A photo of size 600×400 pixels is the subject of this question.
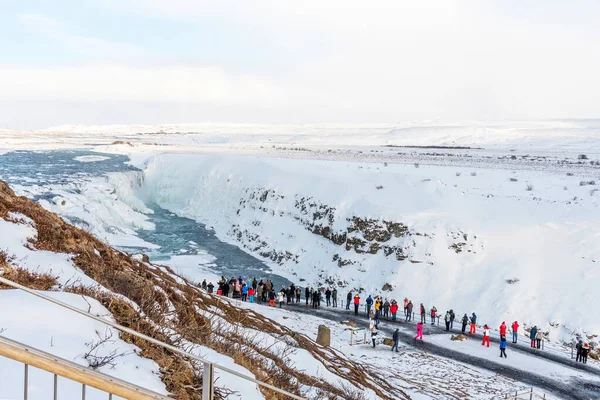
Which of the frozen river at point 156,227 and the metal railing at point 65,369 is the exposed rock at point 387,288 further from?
the metal railing at point 65,369

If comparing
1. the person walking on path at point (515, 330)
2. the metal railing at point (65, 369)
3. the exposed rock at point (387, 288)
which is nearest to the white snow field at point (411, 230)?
the exposed rock at point (387, 288)

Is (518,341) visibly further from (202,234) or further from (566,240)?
(202,234)

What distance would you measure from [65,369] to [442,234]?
28.3 m

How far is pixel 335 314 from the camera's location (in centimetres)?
2345

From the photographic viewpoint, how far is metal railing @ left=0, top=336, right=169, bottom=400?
8.81 ft

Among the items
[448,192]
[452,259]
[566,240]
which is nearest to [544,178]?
[448,192]

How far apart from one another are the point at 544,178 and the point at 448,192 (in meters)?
13.2

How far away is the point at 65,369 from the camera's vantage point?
2795mm

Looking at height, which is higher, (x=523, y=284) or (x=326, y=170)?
(x=326, y=170)

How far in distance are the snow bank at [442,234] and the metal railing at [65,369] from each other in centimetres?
2343

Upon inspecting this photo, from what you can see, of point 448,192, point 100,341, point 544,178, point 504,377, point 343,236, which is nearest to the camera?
point 100,341

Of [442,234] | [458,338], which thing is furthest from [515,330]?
[442,234]

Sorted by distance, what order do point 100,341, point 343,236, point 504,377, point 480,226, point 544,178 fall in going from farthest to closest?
point 544,178
point 343,236
point 480,226
point 504,377
point 100,341

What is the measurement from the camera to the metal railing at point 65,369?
8.81 feet
